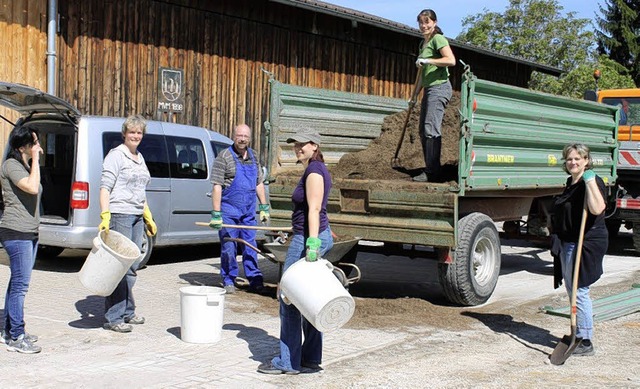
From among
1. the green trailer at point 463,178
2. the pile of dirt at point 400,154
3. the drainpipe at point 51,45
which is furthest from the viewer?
the drainpipe at point 51,45

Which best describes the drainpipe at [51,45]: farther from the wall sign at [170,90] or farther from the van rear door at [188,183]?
the van rear door at [188,183]

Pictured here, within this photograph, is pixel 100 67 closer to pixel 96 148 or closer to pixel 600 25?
pixel 96 148

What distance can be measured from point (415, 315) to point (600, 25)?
45.1m

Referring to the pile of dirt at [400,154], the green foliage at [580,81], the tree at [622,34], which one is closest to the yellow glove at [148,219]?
the pile of dirt at [400,154]

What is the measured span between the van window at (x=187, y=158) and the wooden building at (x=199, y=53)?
268 cm

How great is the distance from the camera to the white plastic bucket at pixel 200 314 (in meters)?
6.84

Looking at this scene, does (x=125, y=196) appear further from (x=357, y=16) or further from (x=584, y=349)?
(x=357, y=16)

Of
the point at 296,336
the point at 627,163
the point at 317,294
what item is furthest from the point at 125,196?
the point at 627,163

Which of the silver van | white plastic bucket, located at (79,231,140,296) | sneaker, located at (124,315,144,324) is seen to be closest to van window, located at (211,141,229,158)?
the silver van

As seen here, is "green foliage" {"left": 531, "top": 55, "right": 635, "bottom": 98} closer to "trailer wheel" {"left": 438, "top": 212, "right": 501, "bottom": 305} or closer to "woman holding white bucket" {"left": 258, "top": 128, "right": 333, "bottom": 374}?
"trailer wheel" {"left": 438, "top": 212, "right": 501, "bottom": 305}

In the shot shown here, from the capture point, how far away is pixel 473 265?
29.4ft

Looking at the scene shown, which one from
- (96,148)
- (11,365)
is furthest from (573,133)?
(11,365)

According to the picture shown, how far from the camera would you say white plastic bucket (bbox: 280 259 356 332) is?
580 cm

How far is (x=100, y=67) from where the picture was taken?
14.4 m
